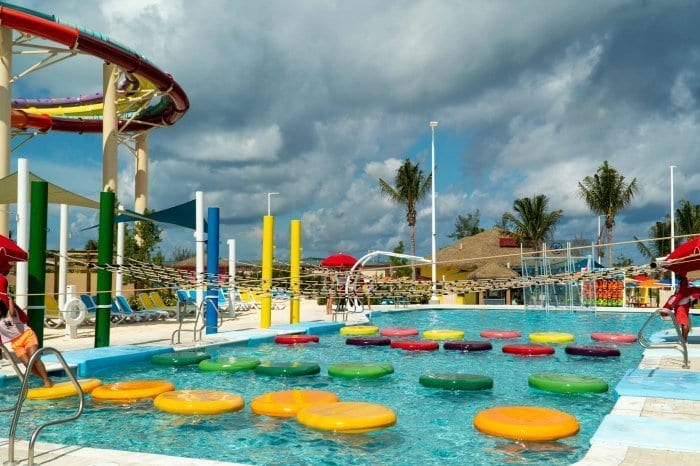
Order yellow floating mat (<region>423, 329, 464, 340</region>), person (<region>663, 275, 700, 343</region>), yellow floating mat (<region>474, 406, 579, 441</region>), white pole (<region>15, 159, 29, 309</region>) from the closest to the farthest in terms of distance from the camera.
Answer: yellow floating mat (<region>474, 406, 579, 441</region>)
person (<region>663, 275, 700, 343</region>)
white pole (<region>15, 159, 29, 309</region>)
yellow floating mat (<region>423, 329, 464, 340</region>)

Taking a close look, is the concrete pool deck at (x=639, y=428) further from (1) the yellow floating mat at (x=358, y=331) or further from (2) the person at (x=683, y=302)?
(1) the yellow floating mat at (x=358, y=331)

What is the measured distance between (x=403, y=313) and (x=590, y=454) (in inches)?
779

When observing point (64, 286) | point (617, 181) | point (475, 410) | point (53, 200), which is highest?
point (617, 181)

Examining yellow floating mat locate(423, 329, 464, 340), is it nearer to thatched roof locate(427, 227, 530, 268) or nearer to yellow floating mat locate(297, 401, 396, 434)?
yellow floating mat locate(297, 401, 396, 434)

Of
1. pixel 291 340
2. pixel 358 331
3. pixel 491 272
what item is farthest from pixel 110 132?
pixel 491 272

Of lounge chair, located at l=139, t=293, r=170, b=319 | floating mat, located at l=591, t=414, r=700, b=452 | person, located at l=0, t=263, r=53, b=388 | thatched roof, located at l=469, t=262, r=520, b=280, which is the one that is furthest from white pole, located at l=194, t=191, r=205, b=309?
thatched roof, located at l=469, t=262, r=520, b=280

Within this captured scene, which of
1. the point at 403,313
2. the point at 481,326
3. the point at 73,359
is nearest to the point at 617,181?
the point at 403,313

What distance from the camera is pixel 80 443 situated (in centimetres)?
608

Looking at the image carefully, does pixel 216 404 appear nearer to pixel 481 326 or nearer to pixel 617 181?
pixel 481 326

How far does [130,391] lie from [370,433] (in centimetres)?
329

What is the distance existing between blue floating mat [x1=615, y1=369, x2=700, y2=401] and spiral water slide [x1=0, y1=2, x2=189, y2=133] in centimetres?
1818

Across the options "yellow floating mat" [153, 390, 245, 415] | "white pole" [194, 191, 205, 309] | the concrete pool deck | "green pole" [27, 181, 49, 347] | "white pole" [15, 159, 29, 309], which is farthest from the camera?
"white pole" [194, 191, 205, 309]

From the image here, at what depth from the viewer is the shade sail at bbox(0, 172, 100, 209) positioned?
13.3m

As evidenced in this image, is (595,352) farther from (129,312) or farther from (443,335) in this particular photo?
(129,312)
